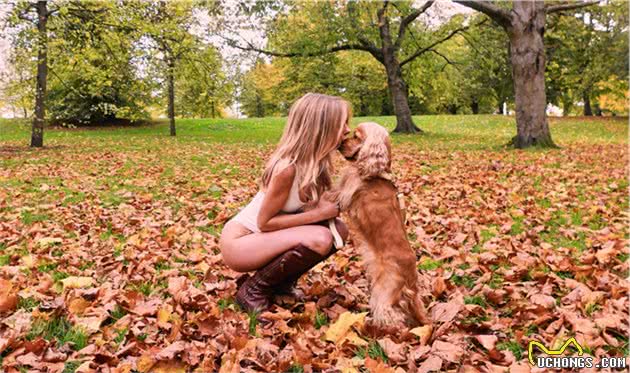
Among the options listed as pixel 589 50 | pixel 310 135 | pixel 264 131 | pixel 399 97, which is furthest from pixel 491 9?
pixel 589 50

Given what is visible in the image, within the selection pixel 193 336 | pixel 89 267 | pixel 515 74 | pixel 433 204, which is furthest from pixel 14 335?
pixel 515 74

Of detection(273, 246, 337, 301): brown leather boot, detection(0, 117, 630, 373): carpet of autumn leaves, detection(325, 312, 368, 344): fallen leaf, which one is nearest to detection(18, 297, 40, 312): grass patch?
detection(0, 117, 630, 373): carpet of autumn leaves

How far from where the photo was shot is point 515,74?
43.4 feet

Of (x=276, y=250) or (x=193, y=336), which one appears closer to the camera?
(x=193, y=336)

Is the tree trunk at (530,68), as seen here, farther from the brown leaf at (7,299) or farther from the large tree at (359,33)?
the brown leaf at (7,299)

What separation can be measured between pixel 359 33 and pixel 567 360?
18.0m

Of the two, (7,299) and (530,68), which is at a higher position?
(530,68)

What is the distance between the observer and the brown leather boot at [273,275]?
10.1 ft

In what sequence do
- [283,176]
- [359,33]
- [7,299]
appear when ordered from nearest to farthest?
[283,176] < [7,299] < [359,33]

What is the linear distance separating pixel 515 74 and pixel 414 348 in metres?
12.4

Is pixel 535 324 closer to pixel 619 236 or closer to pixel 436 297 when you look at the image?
pixel 436 297

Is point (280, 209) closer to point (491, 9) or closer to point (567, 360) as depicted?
point (567, 360)

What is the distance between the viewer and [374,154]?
2803mm

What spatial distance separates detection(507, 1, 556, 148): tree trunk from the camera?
42.1 feet
